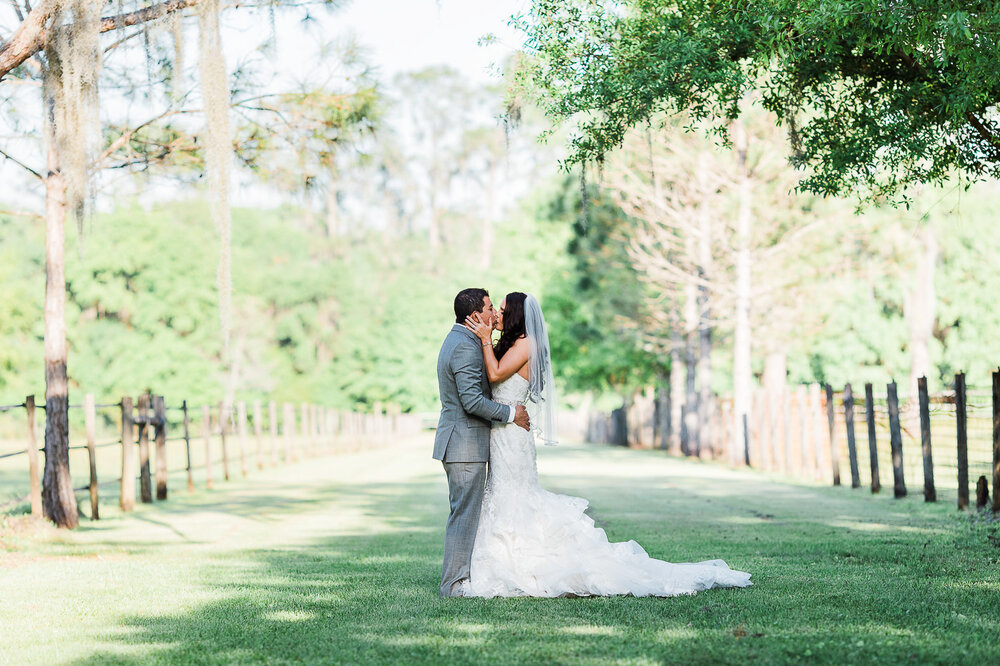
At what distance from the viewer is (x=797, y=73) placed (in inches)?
445

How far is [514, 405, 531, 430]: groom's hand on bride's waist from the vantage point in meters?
7.90

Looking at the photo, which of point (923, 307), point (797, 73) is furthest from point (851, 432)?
point (923, 307)

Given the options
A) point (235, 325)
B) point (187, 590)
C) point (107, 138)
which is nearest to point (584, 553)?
point (187, 590)

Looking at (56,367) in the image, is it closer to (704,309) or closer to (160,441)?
(160,441)

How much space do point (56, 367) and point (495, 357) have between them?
759 centimetres

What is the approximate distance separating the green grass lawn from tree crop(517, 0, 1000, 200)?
152 inches

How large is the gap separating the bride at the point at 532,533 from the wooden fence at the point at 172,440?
6.92 metres

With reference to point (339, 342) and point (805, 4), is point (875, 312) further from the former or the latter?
point (805, 4)

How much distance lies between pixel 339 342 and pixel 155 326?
1423cm

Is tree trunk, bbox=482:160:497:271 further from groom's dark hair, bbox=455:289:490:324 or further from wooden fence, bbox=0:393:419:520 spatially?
groom's dark hair, bbox=455:289:490:324

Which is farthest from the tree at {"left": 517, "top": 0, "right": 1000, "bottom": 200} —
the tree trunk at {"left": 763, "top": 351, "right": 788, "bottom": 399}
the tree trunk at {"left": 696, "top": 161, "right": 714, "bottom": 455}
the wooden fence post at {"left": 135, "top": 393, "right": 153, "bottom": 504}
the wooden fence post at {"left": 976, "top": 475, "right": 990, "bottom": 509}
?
the tree trunk at {"left": 763, "top": 351, "right": 788, "bottom": 399}

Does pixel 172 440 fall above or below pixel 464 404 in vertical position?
below

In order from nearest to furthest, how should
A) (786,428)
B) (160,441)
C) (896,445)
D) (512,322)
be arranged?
(512,322) < (896,445) < (160,441) < (786,428)

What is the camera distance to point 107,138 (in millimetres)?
14617
